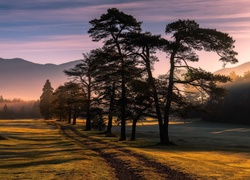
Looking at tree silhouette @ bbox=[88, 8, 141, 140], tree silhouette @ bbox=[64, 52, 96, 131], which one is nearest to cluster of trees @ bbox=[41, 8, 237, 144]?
tree silhouette @ bbox=[88, 8, 141, 140]

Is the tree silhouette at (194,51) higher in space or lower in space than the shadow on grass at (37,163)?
higher

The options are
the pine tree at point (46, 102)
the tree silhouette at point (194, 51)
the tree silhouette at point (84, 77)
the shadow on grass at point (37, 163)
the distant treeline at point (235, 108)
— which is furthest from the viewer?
the distant treeline at point (235, 108)

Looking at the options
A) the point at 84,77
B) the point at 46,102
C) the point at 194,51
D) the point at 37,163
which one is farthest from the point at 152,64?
the point at 46,102

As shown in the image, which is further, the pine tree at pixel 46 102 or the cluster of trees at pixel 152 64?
the pine tree at pixel 46 102

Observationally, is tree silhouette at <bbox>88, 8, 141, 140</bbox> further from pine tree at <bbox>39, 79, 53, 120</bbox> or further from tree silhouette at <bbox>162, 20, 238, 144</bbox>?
pine tree at <bbox>39, 79, 53, 120</bbox>

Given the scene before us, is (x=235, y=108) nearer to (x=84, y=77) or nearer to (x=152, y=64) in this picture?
(x=84, y=77)

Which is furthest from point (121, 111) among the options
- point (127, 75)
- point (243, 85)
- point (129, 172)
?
point (243, 85)

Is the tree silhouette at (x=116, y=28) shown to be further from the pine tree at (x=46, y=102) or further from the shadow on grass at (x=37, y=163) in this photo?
the pine tree at (x=46, y=102)

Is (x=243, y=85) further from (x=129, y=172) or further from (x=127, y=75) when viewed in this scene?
(x=129, y=172)

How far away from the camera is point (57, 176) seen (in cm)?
1705

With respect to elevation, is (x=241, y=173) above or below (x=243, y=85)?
below

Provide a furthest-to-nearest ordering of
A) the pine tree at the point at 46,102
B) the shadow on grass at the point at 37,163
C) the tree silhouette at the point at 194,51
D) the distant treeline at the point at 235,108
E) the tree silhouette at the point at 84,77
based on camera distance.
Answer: the distant treeline at the point at 235,108, the pine tree at the point at 46,102, the tree silhouette at the point at 84,77, the tree silhouette at the point at 194,51, the shadow on grass at the point at 37,163

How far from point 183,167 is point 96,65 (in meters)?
21.9

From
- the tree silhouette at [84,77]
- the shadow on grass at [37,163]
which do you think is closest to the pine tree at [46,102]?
the tree silhouette at [84,77]
